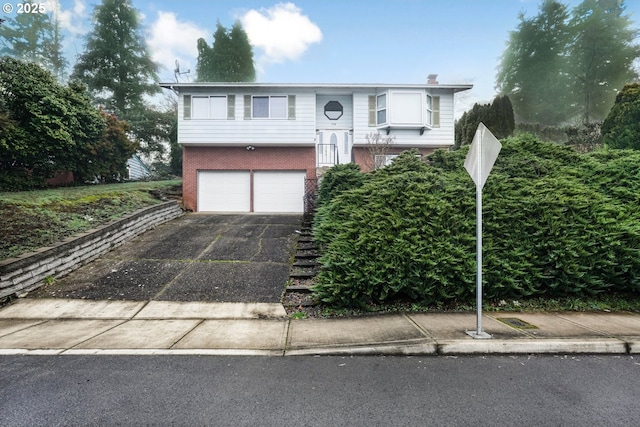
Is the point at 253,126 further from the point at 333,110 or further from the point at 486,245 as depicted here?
the point at 486,245

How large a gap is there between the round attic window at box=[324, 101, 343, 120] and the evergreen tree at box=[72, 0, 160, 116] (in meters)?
16.1

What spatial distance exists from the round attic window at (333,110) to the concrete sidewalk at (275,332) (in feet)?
41.4

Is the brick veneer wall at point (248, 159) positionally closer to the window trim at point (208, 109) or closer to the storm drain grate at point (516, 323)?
the window trim at point (208, 109)

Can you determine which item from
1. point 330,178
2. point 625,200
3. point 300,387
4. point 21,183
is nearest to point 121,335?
point 300,387

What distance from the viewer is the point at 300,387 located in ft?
8.87

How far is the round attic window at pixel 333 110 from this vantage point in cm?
1563

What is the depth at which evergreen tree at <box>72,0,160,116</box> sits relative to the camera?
77.7 feet

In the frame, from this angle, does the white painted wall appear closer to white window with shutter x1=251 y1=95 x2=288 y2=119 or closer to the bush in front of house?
white window with shutter x1=251 y1=95 x2=288 y2=119

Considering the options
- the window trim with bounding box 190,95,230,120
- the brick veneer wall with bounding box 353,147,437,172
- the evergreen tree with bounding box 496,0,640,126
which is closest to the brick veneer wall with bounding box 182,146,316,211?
the window trim with bounding box 190,95,230,120

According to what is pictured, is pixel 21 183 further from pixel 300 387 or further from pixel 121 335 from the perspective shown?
pixel 300 387

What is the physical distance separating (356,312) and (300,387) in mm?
2010

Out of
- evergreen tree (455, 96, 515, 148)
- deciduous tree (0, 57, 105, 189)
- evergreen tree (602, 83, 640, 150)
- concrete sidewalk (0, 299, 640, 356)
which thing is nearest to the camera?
concrete sidewalk (0, 299, 640, 356)

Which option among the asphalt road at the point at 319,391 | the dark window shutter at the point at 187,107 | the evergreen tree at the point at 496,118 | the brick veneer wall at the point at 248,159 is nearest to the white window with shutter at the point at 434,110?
the evergreen tree at the point at 496,118

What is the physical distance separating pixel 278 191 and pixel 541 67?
3233 centimetres
